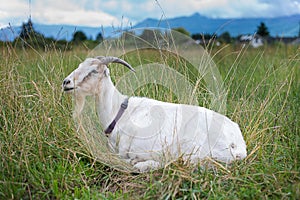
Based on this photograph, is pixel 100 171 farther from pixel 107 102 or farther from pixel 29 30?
pixel 29 30

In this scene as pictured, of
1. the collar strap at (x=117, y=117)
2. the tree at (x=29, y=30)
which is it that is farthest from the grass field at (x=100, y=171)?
the tree at (x=29, y=30)

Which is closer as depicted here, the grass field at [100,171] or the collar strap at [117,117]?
the grass field at [100,171]

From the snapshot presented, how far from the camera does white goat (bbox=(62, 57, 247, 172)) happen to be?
3486 millimetres

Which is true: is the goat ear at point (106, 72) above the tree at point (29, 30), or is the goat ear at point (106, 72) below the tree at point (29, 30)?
below

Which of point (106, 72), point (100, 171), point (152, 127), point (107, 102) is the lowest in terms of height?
point (100, 171)

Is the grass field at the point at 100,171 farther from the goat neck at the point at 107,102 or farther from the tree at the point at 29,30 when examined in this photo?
the tree at the point at 29,30

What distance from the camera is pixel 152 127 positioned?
3586mm

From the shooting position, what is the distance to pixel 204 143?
11.6 ft

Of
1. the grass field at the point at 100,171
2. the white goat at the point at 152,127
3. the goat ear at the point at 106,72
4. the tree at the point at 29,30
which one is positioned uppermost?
the tree at the point at 29,30

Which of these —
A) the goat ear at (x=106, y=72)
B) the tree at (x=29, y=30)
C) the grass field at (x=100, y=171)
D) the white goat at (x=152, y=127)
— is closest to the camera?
the grass field at (x=100, y=171)

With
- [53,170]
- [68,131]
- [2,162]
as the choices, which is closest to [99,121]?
[68,131]

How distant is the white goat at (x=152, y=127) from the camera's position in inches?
137

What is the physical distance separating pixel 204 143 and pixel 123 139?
2.35 ft

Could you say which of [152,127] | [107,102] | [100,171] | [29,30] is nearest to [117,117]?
[107,102]
